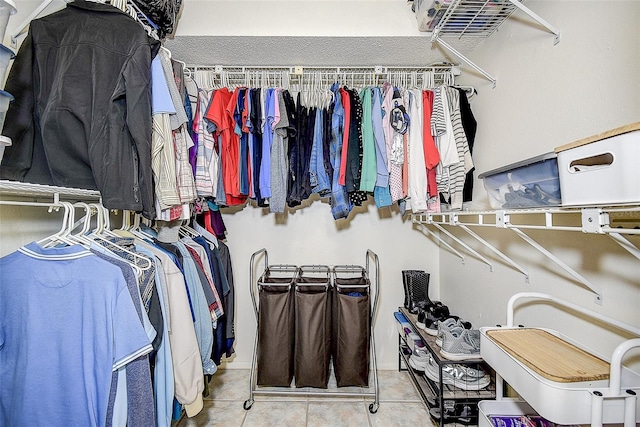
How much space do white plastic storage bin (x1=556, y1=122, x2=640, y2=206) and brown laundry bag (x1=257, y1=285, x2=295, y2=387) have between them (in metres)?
1.68

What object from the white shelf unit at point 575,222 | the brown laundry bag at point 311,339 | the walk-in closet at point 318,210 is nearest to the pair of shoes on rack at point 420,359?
the walk-in closet at point 318,210

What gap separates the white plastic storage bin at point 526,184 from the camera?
0.91m

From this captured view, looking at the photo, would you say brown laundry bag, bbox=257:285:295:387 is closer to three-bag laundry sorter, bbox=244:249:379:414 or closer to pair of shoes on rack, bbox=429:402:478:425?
three-bag laundry sorter, bbox=244:249:379:414

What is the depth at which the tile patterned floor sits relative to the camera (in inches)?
73.6

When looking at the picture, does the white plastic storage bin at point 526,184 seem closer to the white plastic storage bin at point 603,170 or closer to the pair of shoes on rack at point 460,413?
the white plastic storage bin at point 603,170

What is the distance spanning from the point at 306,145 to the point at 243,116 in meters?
0.42

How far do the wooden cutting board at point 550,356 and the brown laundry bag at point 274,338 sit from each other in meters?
1.30

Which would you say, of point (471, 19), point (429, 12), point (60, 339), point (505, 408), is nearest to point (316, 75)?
point (429, 12)

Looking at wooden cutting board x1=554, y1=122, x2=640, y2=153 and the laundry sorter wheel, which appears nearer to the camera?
wooden cutting board x1=554, y1=122, x2=640, y2=153

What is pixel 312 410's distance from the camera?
6.48 feet

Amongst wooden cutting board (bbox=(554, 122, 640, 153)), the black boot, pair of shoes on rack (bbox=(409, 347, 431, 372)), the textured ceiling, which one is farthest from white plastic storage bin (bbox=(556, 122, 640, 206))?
the black boot

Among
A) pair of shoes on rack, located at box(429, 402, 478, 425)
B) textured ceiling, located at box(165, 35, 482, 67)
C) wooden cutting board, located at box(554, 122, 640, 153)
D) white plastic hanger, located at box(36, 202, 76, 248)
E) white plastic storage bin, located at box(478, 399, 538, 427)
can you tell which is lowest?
pair of shoes on rack, located at box(429, 402, 478, 425)

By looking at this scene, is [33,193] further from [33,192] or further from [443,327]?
[443,327]

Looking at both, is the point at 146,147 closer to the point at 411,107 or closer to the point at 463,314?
the point at 411,107
